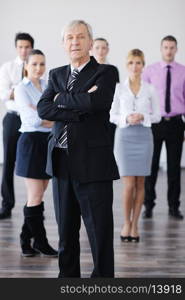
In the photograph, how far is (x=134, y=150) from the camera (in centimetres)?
497

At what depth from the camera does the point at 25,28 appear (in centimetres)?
932

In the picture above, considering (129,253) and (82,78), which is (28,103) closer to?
(82,78)

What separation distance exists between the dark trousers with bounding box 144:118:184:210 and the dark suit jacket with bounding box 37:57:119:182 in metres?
2.68

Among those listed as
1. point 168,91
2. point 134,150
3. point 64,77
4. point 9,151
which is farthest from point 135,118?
point 64,77

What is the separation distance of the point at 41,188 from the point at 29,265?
54cm

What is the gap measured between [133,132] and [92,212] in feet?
5.84

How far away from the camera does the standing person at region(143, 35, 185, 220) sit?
5.96 m

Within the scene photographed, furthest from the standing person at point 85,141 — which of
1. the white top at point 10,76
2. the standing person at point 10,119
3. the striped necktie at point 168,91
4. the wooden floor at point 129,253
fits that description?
the striped necktie at point 168,91

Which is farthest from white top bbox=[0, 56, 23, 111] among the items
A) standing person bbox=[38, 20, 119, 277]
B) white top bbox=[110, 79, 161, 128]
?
standing person bbox=[38, 20, 119, 277]

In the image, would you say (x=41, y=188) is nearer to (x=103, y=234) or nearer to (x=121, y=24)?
(x=103, y=234)

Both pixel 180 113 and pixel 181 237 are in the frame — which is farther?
pixel 180 113

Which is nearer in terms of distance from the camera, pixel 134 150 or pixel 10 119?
pixel 134 150

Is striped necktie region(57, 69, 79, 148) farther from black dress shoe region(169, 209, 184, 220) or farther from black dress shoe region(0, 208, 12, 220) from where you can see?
black dress shoe region(169, 209, 184, 220)

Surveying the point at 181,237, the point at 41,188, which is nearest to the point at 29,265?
the point at 41,188
